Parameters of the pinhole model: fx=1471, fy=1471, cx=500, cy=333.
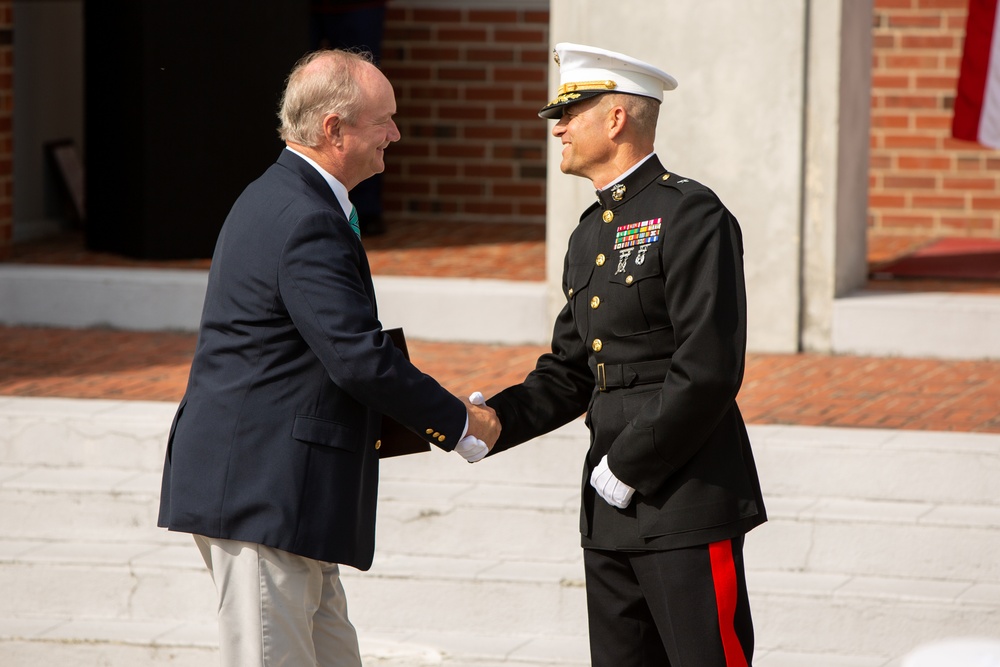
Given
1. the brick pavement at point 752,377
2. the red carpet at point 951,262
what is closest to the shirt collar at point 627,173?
the brick pavement at point 752,377

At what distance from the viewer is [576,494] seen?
5215mm

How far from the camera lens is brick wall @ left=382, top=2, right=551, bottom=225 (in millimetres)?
10016

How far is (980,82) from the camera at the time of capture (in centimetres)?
806

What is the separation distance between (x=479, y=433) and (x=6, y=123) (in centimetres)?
589

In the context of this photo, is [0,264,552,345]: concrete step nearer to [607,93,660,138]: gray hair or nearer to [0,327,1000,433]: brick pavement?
[0,327,1000,433]: brick pavement

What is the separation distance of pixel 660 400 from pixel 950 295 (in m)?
4.51

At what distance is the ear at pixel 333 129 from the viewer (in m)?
3.24

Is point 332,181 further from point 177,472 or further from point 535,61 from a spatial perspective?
point 535,61

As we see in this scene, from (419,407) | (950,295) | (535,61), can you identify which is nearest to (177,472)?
(419,407)

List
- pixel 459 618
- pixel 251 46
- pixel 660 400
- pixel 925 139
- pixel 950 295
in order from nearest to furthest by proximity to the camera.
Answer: pixel 660 400 → pixel 459 618 → pixel 950 295 → pixel 251 46 → pixel 925 139

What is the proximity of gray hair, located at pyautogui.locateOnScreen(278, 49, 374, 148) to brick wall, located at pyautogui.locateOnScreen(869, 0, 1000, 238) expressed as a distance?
22.8 ft

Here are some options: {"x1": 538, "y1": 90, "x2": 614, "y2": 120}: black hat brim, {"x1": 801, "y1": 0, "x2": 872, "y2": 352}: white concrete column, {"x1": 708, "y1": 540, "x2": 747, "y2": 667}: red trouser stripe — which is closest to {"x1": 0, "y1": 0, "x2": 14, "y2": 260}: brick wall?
{"x1": 801, "y1": 0, "x2": 872, "y2": 352}: white concrete column

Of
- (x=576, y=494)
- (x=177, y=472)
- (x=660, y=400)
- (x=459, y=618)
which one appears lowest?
(x=459, y=618)

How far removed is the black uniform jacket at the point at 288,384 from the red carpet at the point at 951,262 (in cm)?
532
